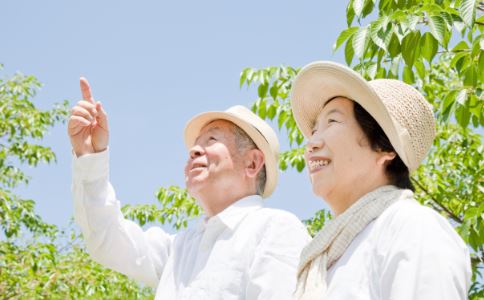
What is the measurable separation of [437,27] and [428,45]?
115 mm

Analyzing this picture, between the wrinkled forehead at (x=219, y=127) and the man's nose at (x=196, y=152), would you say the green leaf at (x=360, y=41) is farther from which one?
the man's nose at (x=196, y=152)

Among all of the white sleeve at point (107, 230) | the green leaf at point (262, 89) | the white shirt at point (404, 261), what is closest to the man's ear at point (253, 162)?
the white sleeve at point (107, 230)

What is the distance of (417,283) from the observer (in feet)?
5.54

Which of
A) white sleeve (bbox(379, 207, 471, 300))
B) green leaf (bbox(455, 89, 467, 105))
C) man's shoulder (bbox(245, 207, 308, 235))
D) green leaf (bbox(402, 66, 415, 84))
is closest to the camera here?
white sleeve (bbox(379, 207, 471, 300))

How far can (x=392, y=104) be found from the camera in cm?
205

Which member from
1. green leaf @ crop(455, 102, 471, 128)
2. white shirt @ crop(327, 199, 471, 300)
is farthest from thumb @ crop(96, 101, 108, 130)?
green leaf @ crop(455, 102, 471, 128)

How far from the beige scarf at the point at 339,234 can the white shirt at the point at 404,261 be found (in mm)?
20

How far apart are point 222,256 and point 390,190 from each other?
0.85 m

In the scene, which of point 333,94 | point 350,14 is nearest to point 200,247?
point 333,94

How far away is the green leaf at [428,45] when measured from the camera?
11.2ft

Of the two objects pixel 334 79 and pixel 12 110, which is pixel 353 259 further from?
pixel 12 110

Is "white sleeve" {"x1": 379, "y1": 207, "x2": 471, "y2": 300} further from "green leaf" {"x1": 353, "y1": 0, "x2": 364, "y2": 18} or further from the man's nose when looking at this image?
"green leaf" {"x1": 353, "y1": 0, "x2": 364, "y2": 18}

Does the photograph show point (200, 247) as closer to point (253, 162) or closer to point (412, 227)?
point (253, 162)

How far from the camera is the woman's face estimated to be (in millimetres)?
2012
